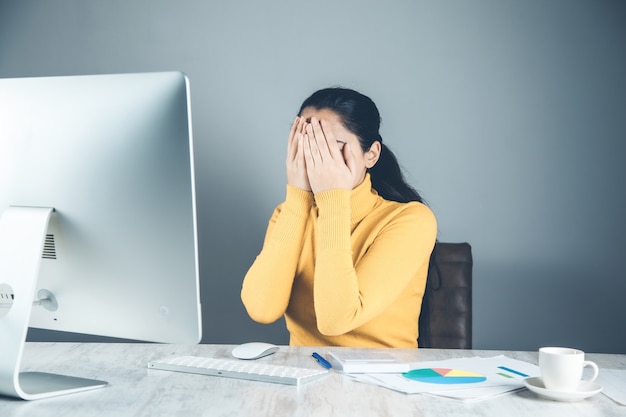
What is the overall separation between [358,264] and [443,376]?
54 cm

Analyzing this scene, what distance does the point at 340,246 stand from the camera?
→ 150cm

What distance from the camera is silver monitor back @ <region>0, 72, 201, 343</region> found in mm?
916

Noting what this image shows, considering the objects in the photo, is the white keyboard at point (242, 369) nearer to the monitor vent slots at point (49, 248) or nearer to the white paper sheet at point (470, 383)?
the white paper sheet at point (470, 383)

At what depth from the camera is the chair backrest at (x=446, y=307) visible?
5.96ft

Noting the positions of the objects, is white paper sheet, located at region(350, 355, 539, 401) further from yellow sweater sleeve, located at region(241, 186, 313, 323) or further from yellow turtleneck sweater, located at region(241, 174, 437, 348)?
yellow sweater sleeve, located at region(241, 186, 313, 323)

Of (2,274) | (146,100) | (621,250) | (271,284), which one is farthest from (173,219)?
(621,250)

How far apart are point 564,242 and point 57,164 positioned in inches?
65.4

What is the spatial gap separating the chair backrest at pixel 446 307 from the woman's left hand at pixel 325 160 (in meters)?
0.37

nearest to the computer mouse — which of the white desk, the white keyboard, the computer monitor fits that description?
the white keyboard

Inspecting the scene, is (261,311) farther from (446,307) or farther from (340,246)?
(446,307)

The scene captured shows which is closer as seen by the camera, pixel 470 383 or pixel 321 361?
pixel 470 383

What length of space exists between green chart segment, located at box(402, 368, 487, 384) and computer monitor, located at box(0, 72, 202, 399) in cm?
36

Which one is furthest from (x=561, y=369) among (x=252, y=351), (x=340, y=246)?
(x=340, y=246)

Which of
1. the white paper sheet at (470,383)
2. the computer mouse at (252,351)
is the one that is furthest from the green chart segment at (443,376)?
the computer mouse at (252,351)
